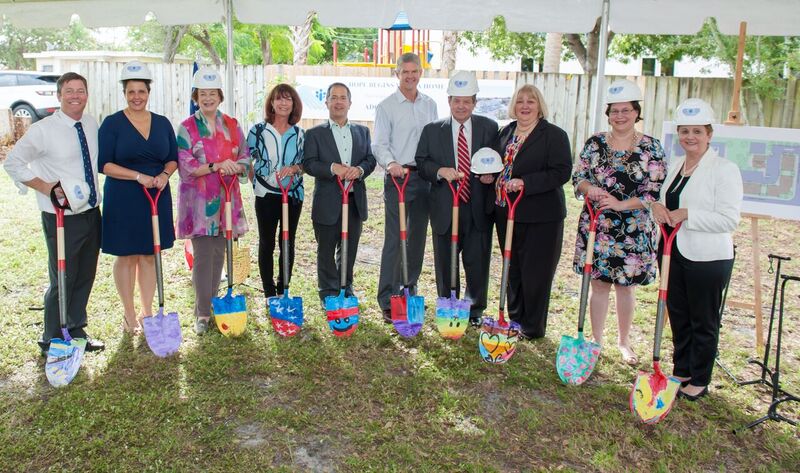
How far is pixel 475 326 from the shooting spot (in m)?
4.83

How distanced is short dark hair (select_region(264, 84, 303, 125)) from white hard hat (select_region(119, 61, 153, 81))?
33.4 inches

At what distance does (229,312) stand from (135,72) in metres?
1.60

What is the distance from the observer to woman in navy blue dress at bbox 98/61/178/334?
161 inches

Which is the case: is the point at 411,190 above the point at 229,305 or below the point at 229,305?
above

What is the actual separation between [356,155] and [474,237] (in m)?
1.04

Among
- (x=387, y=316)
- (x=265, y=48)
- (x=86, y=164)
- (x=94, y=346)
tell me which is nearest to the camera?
(x=86, y=164)

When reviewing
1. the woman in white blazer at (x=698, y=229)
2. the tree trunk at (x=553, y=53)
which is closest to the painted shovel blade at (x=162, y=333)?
the woman in white blazer at (x=698, y=229)

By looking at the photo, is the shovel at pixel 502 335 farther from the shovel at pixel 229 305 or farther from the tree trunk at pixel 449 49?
the tree trunk at pixel 449 49

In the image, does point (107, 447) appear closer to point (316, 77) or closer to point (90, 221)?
point (90, 221)

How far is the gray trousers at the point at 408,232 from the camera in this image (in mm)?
4785

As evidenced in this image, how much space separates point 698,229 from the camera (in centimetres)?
353

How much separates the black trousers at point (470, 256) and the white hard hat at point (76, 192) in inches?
88.6


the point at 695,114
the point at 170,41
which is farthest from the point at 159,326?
the point at 170,41

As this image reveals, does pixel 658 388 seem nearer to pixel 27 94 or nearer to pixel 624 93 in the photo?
pixel 624 93
